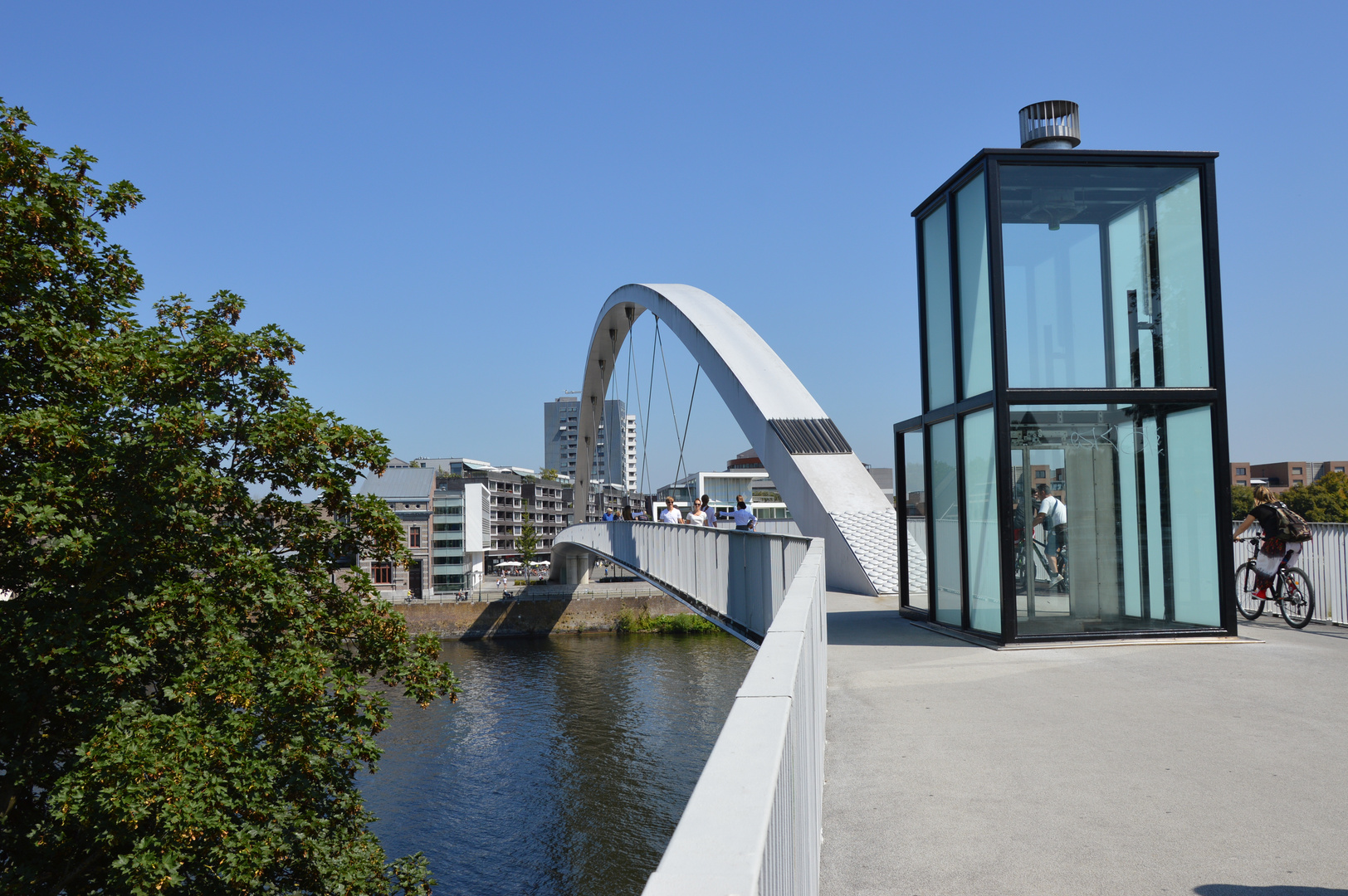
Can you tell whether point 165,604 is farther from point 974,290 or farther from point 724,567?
point 974,290

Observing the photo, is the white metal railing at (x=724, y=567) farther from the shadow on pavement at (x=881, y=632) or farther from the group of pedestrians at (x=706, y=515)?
the shadow on pavement at (x=881, y=632)

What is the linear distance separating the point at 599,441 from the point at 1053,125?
47790mm

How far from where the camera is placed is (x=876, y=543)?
45.3 feet

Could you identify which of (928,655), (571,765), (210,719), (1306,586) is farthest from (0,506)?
(571,765)

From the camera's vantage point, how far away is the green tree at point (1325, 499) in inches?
2232

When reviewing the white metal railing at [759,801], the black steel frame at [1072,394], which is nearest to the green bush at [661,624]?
the black steel frame at [1072,394]

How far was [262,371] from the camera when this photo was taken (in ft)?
39.3

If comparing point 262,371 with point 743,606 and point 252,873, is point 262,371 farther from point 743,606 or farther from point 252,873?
point 743,606

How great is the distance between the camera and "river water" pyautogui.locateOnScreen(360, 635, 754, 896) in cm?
1977

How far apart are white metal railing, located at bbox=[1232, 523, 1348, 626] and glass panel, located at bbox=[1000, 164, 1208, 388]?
223 centimetres

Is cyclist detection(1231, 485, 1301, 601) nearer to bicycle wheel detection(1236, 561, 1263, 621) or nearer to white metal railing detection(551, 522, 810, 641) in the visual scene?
bicycle wheel detection(1236, 561, 1263, 621)

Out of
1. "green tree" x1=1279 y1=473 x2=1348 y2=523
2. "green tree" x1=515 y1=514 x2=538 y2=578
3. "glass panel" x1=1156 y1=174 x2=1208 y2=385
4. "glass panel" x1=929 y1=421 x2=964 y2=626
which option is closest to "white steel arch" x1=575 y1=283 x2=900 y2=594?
"glass panel" x1=929 y1=421 x2=964 y2=626

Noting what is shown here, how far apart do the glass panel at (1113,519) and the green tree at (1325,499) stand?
55517 mm

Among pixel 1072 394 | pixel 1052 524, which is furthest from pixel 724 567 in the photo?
pixel 1072 394
